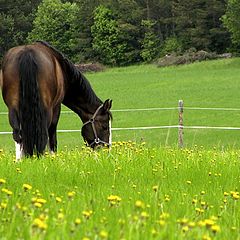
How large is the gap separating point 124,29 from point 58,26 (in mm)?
8359

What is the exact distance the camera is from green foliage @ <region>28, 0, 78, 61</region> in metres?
73.3

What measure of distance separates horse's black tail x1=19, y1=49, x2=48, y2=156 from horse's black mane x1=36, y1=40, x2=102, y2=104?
97 cm

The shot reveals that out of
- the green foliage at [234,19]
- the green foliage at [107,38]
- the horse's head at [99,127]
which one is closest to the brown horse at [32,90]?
the horse's head at [99,127]

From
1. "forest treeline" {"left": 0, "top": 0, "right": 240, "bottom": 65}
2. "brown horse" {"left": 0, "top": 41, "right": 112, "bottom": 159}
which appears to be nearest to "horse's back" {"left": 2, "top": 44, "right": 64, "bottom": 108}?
"brown horse" {"left": 0, "top": 41, "right": 112, "bottom": 159}

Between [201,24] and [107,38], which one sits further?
[107,38]

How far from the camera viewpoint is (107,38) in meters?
71.7

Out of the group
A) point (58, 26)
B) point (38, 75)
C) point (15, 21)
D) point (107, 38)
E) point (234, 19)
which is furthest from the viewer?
point (15, 21)

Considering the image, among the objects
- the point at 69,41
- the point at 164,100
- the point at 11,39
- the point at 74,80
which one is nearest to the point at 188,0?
the point at 69,41

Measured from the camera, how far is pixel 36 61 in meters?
6.77

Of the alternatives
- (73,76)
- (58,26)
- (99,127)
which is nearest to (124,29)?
(58,26)

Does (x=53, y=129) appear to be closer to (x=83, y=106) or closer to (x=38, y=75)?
(x=83, y=106)

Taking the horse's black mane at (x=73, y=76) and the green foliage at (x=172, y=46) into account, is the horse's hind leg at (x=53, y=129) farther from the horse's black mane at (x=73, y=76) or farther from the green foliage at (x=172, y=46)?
the green foliage at (x=172, y=46)

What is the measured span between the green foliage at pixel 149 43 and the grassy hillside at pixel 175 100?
641 inches

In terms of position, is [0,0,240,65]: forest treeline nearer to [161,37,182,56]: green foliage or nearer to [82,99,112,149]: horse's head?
[161,37,182,56]: green foliage
